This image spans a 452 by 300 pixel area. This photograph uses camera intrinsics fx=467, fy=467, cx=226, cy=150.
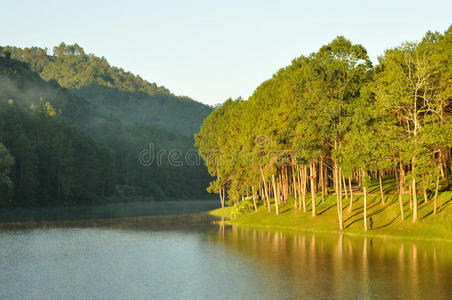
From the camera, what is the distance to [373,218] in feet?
185

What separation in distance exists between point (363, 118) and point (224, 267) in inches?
1060

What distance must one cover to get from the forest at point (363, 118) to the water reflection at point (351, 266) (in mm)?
8846

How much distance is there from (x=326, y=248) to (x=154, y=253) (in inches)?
620

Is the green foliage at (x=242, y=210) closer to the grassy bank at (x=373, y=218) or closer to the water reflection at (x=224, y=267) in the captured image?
the grassy bank at (x=373, y=218)

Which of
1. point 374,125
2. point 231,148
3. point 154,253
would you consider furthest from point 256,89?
point 154,253

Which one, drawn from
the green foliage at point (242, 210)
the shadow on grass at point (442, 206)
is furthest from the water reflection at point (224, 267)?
the green foliage at point (242, 210)

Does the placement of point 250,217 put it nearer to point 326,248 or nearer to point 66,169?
point 326,248

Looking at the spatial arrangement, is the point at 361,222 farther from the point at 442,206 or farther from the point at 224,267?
the point at 224,267

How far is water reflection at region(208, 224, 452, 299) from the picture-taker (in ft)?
86.1

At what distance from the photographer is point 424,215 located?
169 ft

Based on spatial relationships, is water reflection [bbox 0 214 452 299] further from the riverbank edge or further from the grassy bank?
the grassy bank

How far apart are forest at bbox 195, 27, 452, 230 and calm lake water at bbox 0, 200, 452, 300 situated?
30.6 feet

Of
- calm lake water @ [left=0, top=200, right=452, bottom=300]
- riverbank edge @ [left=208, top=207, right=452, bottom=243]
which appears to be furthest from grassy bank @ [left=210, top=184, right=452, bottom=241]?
calm lake water @ [left=0, top=200, right=452, bottom=300]

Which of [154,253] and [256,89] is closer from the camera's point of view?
[154,253]
